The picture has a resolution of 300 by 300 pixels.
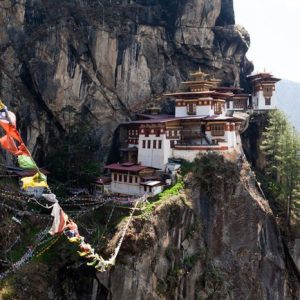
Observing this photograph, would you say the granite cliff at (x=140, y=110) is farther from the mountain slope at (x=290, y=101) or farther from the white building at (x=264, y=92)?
the mountain slope at (x=290, y=101)

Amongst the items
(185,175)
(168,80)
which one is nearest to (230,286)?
(185,175)

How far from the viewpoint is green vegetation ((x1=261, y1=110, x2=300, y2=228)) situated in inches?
1834

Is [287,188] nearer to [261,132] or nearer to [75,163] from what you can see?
[261,132]

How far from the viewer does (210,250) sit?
39.4m

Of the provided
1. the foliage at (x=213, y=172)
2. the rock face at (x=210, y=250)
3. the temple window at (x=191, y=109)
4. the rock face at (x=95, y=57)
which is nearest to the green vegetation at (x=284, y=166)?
the rock face at (x=210, y=250)

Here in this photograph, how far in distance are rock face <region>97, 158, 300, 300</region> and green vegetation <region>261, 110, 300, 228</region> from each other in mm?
3488

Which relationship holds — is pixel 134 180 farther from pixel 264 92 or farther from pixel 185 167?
pixel 264 92

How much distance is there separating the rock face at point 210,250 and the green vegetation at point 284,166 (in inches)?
137

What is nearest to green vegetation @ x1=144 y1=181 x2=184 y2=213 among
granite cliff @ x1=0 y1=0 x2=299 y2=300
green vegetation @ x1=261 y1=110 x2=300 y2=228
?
granite cliff @ x1=0 y1=0 x2=299 y2=300

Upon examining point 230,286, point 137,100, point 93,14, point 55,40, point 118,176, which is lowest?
point 230,286

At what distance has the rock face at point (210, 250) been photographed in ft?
108

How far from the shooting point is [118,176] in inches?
1703

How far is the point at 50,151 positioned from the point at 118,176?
8.80 metres

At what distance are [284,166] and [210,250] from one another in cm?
1358
